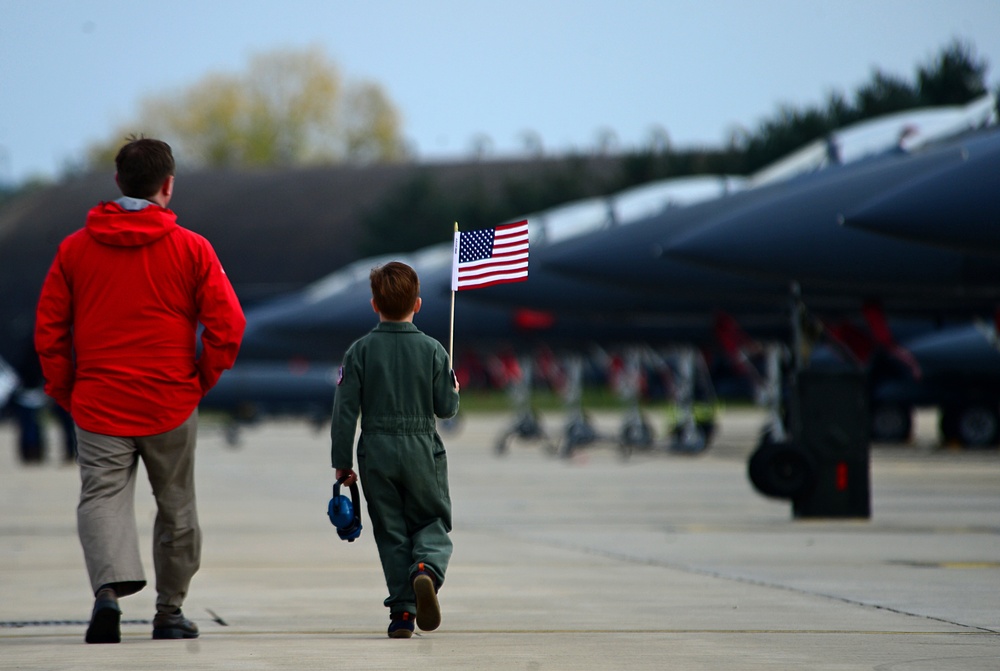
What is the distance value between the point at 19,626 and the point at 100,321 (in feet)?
4.46

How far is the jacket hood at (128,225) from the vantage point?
5270 mm

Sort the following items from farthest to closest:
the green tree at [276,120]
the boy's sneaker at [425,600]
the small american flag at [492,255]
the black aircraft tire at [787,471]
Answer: the green tree at [276,120]
the black aircraft tire at [787,471]
the small american flag at [492,255]
the boy's sneaker at [425,600]

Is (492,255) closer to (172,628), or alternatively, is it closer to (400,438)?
(400,438)

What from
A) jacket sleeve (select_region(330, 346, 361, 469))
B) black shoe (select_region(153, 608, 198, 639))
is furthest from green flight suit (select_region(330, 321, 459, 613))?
black shoe (select_region(153, 608, 198, 639))

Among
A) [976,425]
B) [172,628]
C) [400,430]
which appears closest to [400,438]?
[400,430]

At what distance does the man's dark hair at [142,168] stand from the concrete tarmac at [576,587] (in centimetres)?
164

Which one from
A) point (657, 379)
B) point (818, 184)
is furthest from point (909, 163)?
point (657, 379)

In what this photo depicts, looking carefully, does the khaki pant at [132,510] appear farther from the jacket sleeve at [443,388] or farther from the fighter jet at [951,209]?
the fighter jet at [951,209]

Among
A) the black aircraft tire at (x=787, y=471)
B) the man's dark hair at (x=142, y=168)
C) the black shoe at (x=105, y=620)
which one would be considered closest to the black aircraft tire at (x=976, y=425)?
the black aircraft tire at (x=787, y=471)

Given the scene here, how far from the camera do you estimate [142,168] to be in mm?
5332

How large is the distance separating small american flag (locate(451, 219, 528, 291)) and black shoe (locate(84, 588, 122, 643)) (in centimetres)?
178

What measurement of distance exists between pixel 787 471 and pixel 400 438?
5969mm

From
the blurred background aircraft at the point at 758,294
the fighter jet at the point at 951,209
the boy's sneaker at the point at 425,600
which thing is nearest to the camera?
the boy's sneaker at the point at 425,600

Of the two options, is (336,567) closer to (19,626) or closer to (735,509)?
(19,626)
